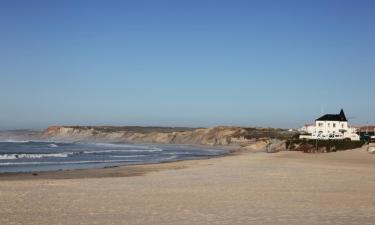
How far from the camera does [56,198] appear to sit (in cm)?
1653

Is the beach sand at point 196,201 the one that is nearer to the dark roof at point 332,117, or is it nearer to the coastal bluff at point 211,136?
the coastal bluff at point 211,136

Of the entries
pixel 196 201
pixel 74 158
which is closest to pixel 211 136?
pixel 74 158

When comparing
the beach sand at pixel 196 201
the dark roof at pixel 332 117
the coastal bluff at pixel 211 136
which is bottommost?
the beach sand at pixel 196 201

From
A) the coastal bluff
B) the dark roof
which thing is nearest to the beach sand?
the coastal bluff

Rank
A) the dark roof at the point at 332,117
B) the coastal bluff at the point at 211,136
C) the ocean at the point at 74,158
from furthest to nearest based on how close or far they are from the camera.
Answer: the coastal bluff at the point at 211,136 → the dark roof at the point at 332,117 → the ocean at the point at 74,158

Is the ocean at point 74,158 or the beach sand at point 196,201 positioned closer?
the beach sand at point 196,201

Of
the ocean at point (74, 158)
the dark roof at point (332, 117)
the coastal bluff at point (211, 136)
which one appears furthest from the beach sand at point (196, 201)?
the dark roof at point (332, 117)

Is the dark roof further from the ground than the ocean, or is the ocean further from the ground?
the dark roof

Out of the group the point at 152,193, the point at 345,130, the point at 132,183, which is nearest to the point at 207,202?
the point at 152,193

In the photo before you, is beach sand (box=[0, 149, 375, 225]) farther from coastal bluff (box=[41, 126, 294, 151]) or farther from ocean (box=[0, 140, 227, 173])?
coastal bluff (box=[41, 126, 294, 151])

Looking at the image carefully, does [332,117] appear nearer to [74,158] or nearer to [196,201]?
[74,158]

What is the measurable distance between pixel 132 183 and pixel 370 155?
26166 mm

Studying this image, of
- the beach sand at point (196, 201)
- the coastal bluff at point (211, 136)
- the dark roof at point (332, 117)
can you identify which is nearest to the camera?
the beach sand at point (196, 201)

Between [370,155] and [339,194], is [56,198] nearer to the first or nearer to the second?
[339,194]
